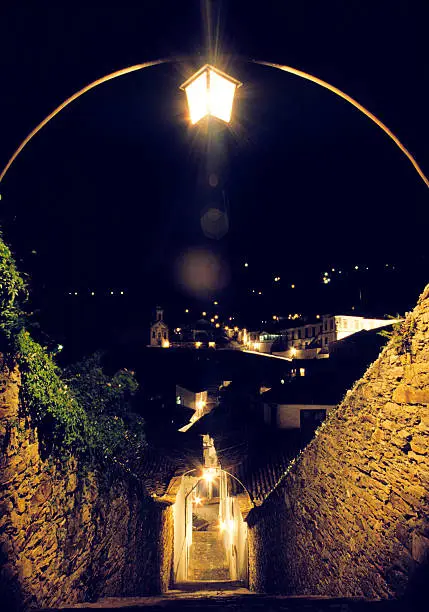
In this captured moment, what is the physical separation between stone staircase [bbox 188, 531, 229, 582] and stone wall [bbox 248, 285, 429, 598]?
44.7ft

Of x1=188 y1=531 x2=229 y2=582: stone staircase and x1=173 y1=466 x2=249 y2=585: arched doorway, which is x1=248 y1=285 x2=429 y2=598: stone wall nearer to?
x1=173 y1=466 x2=249 y2=585: arched doorway

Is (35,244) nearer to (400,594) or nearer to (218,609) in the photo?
(218,609)

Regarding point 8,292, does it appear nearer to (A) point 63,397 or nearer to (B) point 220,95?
(A) point 63,397

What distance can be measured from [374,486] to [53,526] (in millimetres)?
4012

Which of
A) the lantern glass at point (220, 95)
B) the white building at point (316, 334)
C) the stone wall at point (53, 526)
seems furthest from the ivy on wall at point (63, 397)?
the white building at point (316, 334)

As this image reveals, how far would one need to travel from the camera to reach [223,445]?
1889 cm

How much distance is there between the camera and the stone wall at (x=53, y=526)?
319 cm

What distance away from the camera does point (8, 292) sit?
340 centimetres

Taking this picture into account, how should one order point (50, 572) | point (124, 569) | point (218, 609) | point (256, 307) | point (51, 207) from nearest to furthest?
point (218, 609) → point (50, 572) → point (124, 569) → point (51, 207) → point (256, 307)

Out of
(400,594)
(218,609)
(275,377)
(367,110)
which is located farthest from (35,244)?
(275,377)

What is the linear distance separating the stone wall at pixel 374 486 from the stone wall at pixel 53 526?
3.57 meters

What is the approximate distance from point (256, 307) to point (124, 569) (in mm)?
73652

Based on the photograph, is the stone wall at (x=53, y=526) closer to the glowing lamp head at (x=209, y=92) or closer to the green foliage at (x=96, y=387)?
the green foliage at (x=96, y=387)

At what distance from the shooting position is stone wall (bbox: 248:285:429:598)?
11.2 feet
